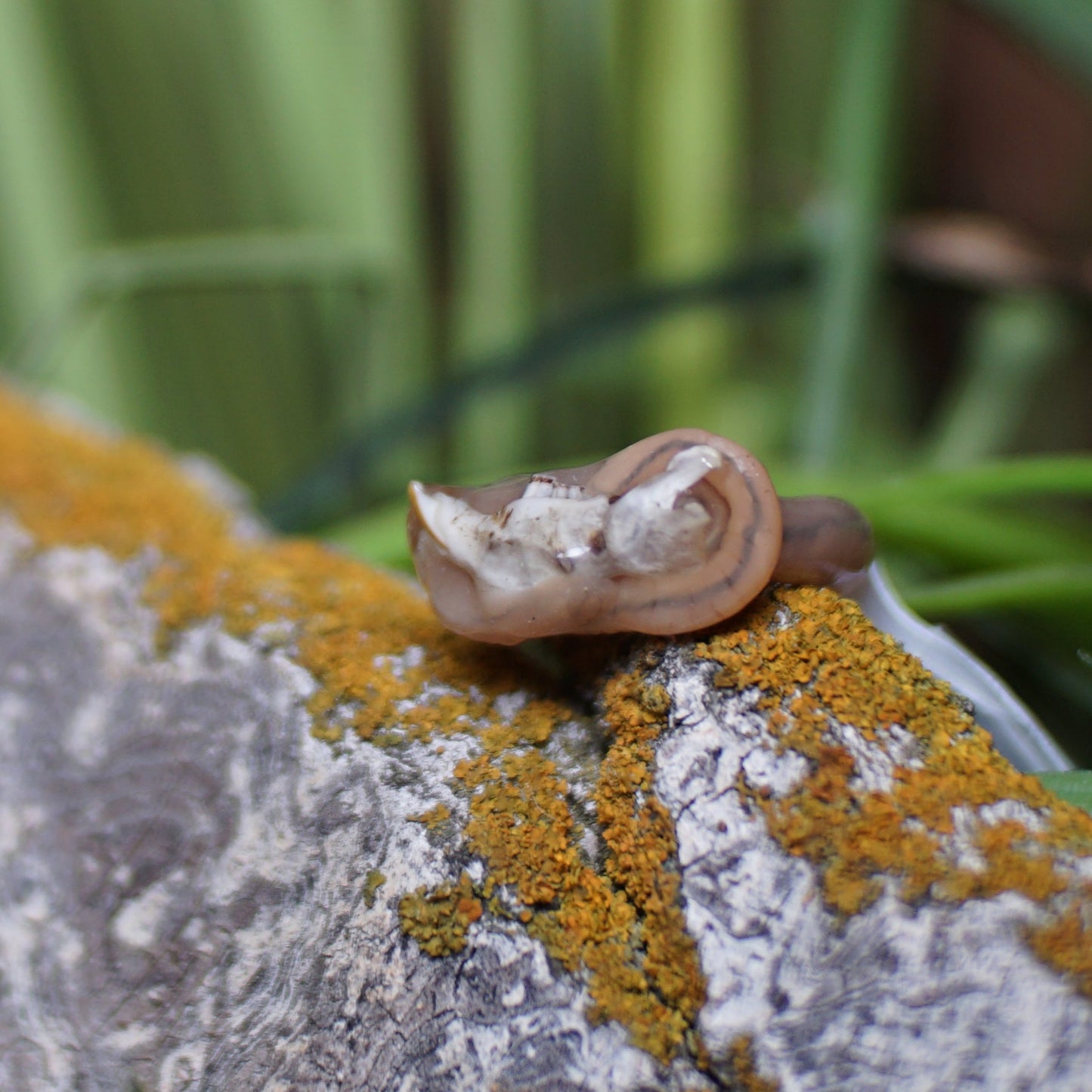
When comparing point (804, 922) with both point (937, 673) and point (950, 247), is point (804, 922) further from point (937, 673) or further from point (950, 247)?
point (950, 247)

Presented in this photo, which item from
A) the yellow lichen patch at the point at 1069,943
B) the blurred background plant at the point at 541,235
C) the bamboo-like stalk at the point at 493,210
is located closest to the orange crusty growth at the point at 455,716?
the yellow lichen patch at the point at 1069,943

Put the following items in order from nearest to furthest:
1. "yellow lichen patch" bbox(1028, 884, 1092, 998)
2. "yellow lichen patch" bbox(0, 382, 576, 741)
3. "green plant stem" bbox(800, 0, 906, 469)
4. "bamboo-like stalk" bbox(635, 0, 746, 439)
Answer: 1. "yellow lichen patch" bbox(1028, 884, 1092, 998)
2. "yellow lichen patch" bbox(0, 382, 576, 741)
3. "green plant stem" bbox(800, 0, 906, 469)
4. "bamboo-like stalk" bbox(635, 0, 746, 439)

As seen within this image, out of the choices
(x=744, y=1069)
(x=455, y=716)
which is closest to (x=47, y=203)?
(x=455, y=716)

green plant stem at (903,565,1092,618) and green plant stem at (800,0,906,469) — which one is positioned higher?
green plant stem at (800,0,906,469)

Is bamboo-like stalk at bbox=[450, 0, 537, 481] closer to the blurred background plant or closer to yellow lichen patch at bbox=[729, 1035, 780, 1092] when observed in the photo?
the blurred background plant

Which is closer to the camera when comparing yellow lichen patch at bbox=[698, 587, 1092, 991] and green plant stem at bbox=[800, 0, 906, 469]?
yellow lichen patch at bbox=[698, 587, 1092, 991]

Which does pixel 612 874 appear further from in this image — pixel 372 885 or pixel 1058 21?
pixel 1058 21

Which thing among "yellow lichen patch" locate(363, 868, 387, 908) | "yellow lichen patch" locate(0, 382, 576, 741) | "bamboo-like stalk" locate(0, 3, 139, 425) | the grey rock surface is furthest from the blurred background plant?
"yellow lichen patch" locate(363, 868, 387, 908)

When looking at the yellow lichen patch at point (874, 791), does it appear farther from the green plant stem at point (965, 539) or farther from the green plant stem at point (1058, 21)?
the green plant stem at point (1058, 21)

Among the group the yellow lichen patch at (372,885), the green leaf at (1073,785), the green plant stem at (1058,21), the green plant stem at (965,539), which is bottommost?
the yellow lichen patch at (372,885)
